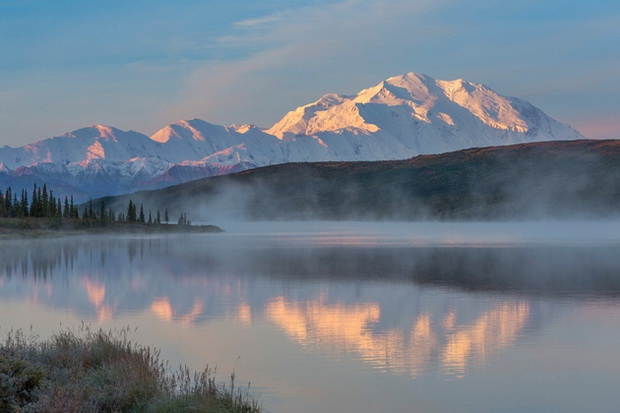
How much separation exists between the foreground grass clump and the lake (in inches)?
93.2

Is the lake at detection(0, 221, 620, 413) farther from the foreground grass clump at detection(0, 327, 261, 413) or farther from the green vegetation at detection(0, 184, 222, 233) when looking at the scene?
the green vegetation at detection(0, 184, 222, 233)

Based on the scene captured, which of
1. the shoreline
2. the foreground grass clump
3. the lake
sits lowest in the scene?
the lake

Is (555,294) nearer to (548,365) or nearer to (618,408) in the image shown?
(548,365)

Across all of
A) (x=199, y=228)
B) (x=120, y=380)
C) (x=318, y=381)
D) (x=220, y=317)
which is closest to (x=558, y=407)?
(x=318, y=381)

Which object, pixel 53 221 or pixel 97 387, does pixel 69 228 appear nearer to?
pixel 53 221

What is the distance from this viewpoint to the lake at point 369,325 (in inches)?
816

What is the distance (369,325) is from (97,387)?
50.1 ft

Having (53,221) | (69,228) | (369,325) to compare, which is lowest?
(369,325)

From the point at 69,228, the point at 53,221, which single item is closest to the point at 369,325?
the point at 53,221

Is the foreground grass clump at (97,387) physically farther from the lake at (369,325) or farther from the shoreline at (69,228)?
the shoreline at (69,228)

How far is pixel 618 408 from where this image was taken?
19016 millimetres

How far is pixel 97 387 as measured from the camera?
59.3 ft

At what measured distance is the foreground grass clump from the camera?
1566 cm

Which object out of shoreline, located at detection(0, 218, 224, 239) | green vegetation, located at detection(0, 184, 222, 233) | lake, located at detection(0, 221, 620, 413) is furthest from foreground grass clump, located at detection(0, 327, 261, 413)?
green vegetation, located at detection(0, 184, 222, 233)
